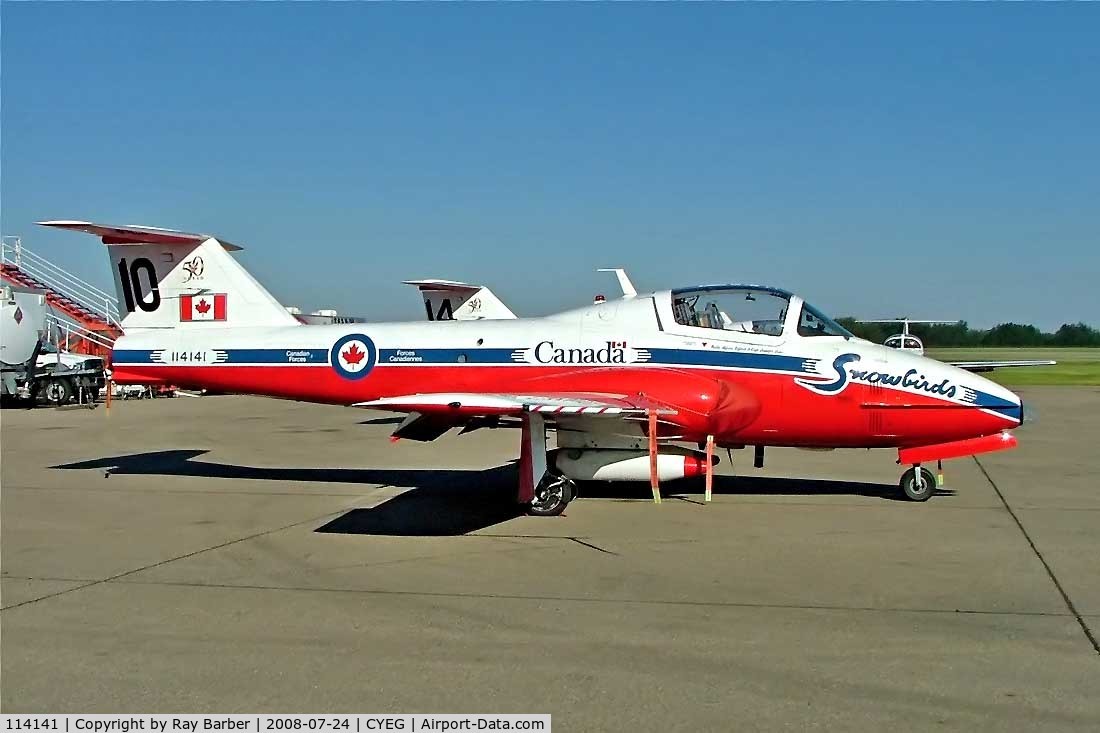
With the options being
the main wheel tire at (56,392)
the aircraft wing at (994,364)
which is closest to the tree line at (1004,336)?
the aircraft wing at (994,364)

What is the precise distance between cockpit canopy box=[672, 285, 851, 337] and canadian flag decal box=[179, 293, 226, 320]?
20.0 feet

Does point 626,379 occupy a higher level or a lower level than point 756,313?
lower

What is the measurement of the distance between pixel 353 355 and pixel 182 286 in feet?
9.02

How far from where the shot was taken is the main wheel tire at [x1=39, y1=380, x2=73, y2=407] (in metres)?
30.4

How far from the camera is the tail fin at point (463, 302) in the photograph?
26250 millimetres

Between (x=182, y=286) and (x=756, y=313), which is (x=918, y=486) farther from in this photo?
(x=182, y=286)

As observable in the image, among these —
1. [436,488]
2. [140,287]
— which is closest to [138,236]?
[140,287]

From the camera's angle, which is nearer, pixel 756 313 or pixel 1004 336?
pixel 756 313

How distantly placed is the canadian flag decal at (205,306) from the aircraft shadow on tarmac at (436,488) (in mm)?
2309

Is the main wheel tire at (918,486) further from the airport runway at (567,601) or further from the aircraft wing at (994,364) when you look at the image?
the aircraft wing at (994,364)
